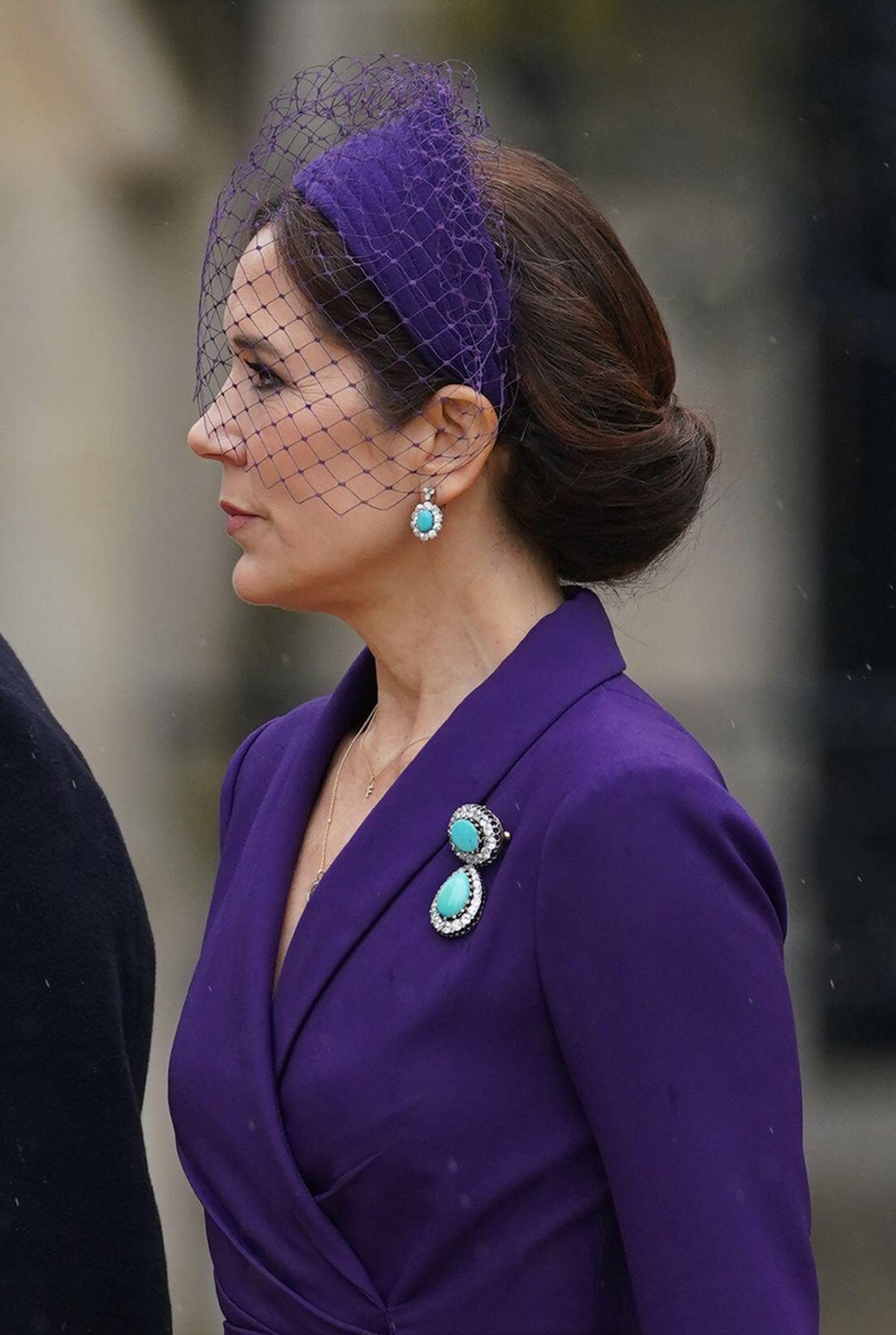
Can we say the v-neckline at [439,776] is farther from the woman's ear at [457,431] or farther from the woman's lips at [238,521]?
the woman's lips at [238,521]

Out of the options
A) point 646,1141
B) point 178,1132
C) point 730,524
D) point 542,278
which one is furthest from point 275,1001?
point 730,524

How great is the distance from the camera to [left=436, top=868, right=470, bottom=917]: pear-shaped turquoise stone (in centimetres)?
199

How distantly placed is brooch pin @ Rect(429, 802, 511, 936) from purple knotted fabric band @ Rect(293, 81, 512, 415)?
41cm

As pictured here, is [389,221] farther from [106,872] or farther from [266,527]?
[106,872]

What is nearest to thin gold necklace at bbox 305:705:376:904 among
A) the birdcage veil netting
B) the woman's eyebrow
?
the birdcage veil netting

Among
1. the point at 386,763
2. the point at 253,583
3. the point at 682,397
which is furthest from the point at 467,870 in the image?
the point at 682,397

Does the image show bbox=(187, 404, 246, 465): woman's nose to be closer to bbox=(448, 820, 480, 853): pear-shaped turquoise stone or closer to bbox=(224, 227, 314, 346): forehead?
bbox=(224, 227, 314, 346): forehead

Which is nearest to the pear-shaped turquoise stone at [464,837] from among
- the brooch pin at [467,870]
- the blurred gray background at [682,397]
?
the brooch pin at [467,870]

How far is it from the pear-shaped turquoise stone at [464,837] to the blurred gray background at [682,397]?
3.63 metres

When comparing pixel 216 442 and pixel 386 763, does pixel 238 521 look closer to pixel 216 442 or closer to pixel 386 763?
pixel 216 442

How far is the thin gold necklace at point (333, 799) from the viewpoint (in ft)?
7.34

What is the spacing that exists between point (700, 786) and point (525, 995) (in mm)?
249

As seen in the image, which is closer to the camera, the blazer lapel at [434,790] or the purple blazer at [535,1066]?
the purple blazer at [535,1066]

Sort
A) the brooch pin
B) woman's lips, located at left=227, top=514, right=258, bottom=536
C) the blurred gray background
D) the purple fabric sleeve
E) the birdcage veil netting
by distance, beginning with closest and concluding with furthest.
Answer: the purple fabric sleeve < the brooch pin < the birdcage veil netting < woman's lips, located at left=227, top=514, right=258, bottom=536 < the blurred gray background
